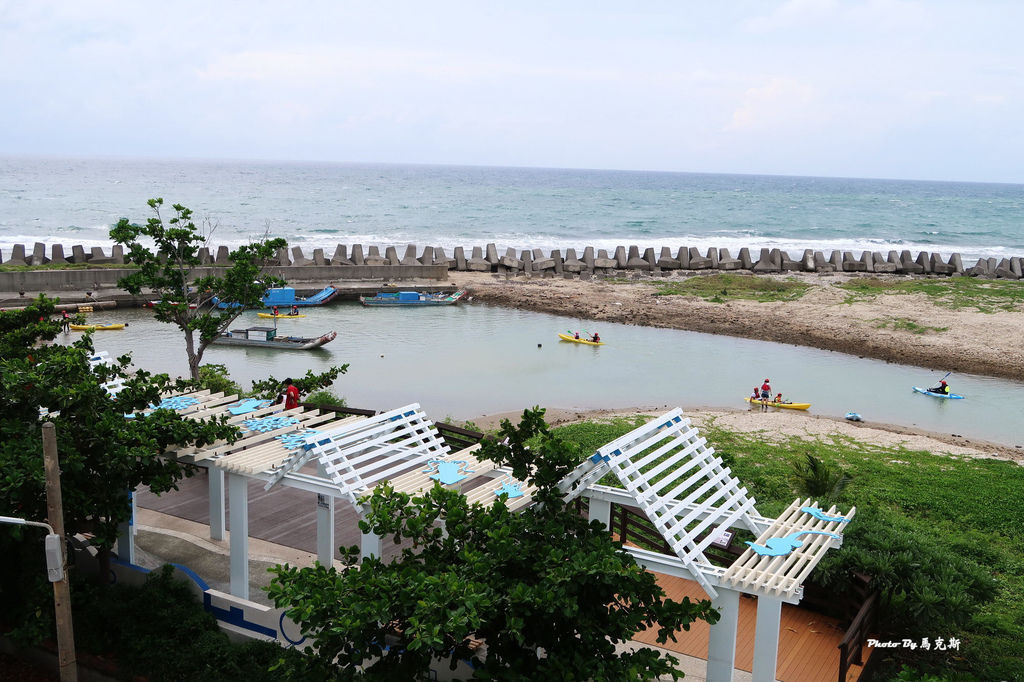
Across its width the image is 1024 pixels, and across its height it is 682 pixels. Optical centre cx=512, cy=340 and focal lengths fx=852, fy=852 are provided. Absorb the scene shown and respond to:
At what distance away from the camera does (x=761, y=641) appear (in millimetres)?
9227

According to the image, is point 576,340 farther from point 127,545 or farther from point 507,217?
point 507,217

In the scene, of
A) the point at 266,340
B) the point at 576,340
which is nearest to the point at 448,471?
the point at 266,340

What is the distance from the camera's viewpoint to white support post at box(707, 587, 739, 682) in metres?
9.14

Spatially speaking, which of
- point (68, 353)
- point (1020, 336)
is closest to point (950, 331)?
point (1020, 336)

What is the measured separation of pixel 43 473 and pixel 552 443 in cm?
594

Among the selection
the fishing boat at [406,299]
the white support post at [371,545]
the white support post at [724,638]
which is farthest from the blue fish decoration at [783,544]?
the fishing boat at [406,299]

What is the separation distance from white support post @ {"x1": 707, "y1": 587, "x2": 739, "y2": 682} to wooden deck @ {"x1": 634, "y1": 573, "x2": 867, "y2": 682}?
1.97 m

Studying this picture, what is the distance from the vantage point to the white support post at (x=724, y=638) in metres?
9.14

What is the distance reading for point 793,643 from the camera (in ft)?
38.6

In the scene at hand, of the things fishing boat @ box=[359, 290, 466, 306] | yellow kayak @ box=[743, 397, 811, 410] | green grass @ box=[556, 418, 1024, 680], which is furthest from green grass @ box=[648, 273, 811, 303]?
green grass @ box=[556, 418, 1024, 680]

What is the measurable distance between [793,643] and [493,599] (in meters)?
6.11

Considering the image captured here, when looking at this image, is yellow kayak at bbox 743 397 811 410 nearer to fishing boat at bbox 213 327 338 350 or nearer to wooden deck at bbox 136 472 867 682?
wooden deck at bbox 136 472 867 682

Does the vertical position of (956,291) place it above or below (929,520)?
above

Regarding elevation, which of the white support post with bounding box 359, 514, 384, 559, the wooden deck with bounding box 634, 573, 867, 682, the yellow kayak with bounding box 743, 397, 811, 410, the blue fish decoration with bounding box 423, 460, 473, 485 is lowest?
the yellow kayak with bounding box 743, 397, 811, 410
